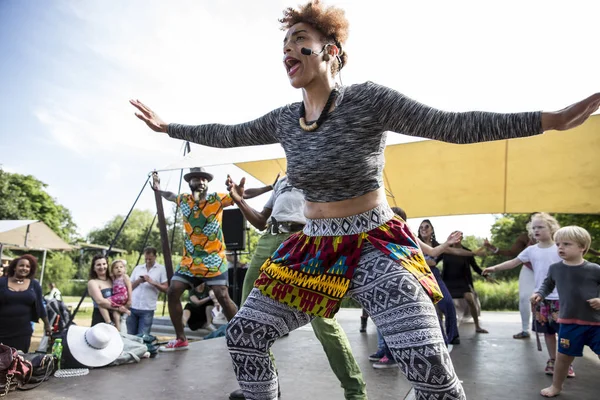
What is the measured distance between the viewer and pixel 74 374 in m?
3.63

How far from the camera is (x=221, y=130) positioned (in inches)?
80.1

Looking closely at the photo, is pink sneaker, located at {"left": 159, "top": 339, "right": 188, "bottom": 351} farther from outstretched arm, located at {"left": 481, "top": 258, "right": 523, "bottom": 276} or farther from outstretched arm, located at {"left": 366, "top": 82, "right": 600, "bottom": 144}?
outstretched arm, located at {"left": 366, "top": 82, "right": 600, "bottom": 144}

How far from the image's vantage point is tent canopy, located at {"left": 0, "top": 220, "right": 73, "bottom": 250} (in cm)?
1191

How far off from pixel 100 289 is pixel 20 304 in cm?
145

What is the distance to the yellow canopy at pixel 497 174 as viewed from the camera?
273 inches

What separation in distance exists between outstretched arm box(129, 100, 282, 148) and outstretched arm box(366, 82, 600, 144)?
513 millimetres

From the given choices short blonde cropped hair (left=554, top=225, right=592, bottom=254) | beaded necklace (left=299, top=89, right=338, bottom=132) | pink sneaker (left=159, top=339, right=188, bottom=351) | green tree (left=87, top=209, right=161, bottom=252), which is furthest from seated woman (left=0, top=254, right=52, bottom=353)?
green tree (left=87, top=209, right=161, bottom=252)

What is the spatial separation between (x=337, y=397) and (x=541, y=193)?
645cm

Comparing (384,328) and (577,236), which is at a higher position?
(577,236)

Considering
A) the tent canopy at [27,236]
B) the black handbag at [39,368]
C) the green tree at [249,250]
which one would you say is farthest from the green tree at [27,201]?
the black handbag at [39,368]

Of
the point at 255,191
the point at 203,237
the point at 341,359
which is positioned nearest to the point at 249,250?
the point at 203,237

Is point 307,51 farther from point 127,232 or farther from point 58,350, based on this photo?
point 127,232

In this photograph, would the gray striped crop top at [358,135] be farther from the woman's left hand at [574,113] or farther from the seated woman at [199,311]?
the seated woman at [199,311]

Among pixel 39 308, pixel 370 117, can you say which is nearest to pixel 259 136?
pixel 370 117
